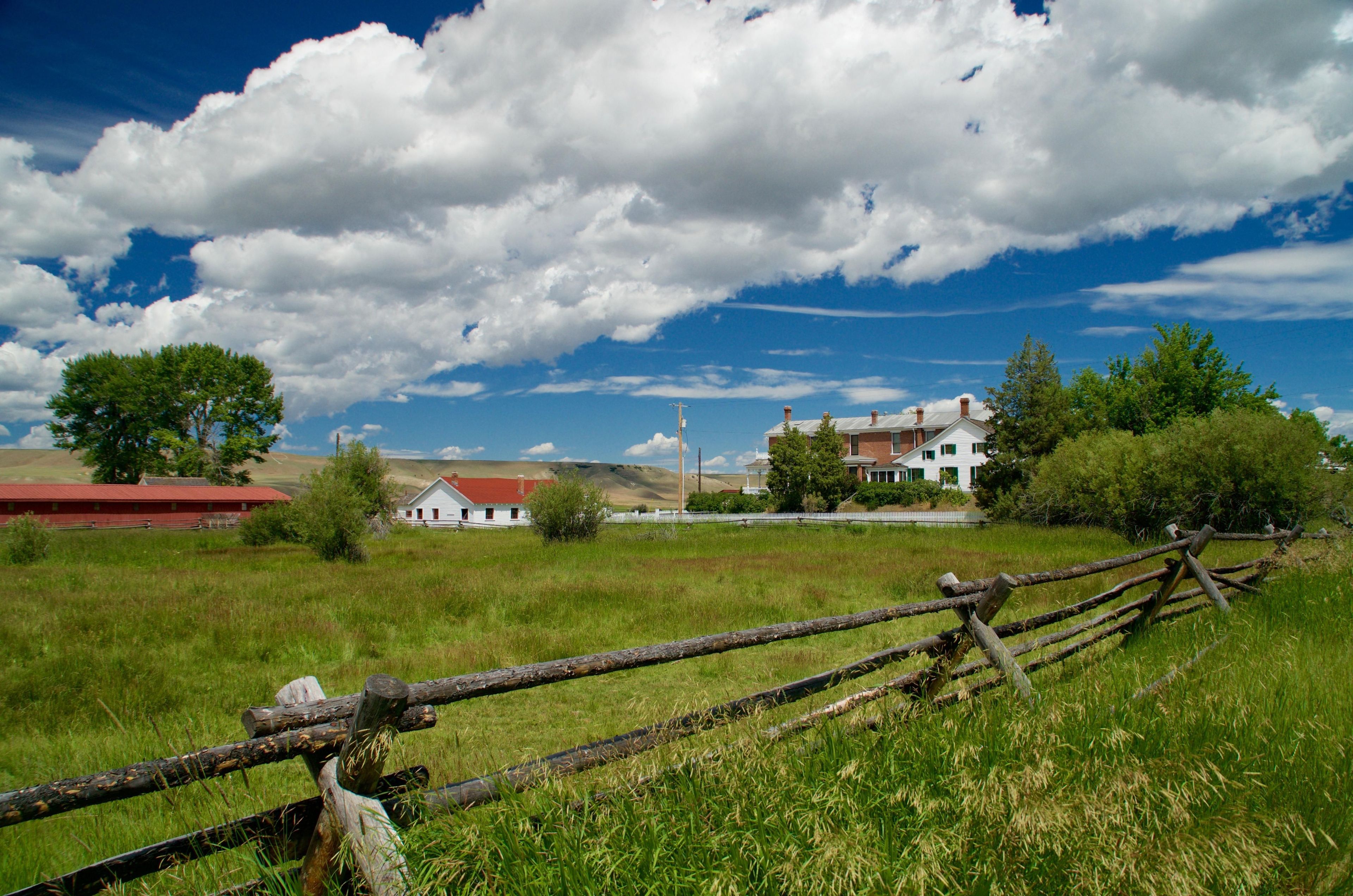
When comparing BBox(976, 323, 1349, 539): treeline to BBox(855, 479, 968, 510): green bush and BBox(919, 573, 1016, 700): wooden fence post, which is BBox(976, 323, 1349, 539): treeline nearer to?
BBox(855, 479, 968, 510): green bush

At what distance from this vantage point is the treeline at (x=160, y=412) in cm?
6066

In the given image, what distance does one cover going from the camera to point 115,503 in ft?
174

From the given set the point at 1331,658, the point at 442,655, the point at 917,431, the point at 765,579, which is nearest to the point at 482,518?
the point at 917,431

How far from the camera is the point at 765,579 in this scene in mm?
17250

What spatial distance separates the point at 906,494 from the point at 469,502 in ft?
142

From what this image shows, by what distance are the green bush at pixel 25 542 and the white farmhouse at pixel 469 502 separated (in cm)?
4226

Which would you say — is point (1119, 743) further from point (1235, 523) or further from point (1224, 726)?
point (1235, 523)

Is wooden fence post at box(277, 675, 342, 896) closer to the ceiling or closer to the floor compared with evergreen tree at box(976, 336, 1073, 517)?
closer to the floor

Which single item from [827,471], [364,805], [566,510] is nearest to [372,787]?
[364,805]

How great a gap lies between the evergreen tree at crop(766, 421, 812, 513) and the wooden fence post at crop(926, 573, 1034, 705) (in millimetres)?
49413

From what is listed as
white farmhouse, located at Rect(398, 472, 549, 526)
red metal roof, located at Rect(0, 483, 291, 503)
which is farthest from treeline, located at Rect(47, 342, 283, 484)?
white farmhouse, located at Rect(398, 472, 549, 526)

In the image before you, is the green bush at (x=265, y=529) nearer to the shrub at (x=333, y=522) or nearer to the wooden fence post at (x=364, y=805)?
the shrub at (x=333, y=522)

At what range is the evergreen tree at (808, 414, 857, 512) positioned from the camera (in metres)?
53.5

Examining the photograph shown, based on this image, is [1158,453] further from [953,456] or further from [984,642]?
[953,456]
